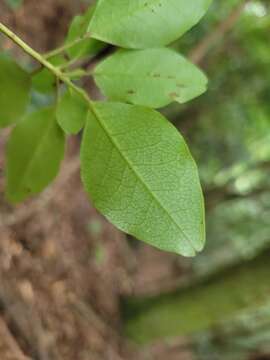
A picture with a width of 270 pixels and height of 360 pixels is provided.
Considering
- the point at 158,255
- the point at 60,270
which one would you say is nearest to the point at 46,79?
the point at 60,270

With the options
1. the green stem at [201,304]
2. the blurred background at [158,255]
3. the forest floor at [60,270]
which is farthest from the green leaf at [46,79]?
the green stem at [201,304]

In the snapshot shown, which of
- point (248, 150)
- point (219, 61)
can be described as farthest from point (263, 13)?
point (248, 150)

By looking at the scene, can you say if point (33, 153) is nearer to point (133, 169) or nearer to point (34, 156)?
point (34, 156)

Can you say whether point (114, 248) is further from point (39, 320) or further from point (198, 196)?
point (198, 196)

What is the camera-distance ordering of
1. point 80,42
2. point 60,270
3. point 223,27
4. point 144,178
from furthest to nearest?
1. point 223,27
2. point 60,270
3. point 80,42
4. point 144,178

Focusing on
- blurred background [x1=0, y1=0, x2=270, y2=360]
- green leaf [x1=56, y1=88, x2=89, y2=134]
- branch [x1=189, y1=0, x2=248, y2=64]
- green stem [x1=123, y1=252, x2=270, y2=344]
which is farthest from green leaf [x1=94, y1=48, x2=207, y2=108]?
branch [x1=189, y1=0, x2=248, y2=64]
